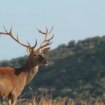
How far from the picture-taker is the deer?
61.7 ft

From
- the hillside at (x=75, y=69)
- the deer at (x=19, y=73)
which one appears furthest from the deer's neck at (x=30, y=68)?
the hillside at (x=75, y=69)

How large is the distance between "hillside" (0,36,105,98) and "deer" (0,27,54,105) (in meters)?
28.1

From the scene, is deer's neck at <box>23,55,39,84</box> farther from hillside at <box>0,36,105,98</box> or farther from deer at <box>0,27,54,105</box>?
hillside at <box>0,36,105,98</box>

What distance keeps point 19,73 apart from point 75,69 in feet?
141

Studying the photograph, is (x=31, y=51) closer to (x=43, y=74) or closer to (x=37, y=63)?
(x=37, y=63)

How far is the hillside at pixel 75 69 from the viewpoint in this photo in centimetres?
5472

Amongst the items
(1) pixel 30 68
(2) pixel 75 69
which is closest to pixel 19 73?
(1) pixel 30 68

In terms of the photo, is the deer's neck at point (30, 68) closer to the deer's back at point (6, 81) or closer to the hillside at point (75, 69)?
the deer's back at point (6, 81)

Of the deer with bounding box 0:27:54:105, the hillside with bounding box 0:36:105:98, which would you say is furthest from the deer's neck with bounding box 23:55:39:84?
the hillside with bounding box 0:36:105:98

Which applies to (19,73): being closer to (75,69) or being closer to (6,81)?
(6,81)

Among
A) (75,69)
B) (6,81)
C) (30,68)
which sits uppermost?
(30,68)

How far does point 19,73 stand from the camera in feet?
64.0

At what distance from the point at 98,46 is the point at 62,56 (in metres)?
4.29

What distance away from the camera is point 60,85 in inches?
2224
